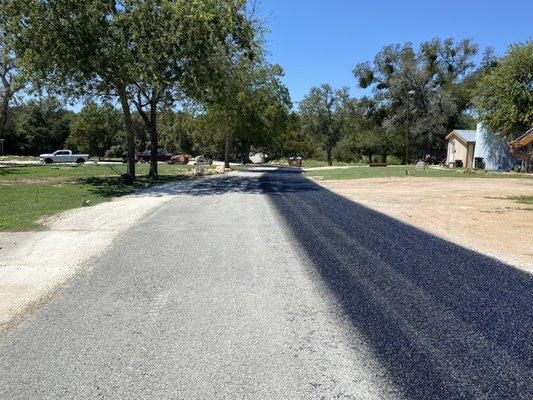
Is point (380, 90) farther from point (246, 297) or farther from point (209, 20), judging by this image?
point (246, 297)

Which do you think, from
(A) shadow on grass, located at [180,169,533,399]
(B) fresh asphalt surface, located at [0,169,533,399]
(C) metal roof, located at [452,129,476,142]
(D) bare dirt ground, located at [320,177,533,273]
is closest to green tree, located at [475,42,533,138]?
(D) bare dirt ground, located at [320,177,533,273]

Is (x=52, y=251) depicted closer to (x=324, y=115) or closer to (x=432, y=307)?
(x=432, y=307)

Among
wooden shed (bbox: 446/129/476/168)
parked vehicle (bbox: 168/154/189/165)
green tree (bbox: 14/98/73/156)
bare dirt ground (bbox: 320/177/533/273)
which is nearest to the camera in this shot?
bare dirt ground (bbox: 320/177/533/273)

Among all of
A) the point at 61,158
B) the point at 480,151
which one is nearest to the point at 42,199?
the point at 480,151

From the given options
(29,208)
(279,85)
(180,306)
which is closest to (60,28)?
(29,208)

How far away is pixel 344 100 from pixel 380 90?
6.73 meters

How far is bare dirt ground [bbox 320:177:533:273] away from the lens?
8.88 m

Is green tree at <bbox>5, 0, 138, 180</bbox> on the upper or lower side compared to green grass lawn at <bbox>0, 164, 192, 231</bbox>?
upper

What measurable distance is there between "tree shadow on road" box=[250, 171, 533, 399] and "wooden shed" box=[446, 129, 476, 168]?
35829 millimetres

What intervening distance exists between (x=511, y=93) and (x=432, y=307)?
17013 millimetres

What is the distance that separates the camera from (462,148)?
43344 millimetres

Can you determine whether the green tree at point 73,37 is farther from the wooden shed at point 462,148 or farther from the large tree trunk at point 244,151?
the large tree trunk at point 244,151

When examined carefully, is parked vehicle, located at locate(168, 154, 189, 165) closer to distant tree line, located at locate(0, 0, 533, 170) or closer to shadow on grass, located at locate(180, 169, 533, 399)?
distant tree line, located at locate(0, 0, 533, 170)

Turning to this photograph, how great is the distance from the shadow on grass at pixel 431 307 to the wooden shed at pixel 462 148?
35.5 m
